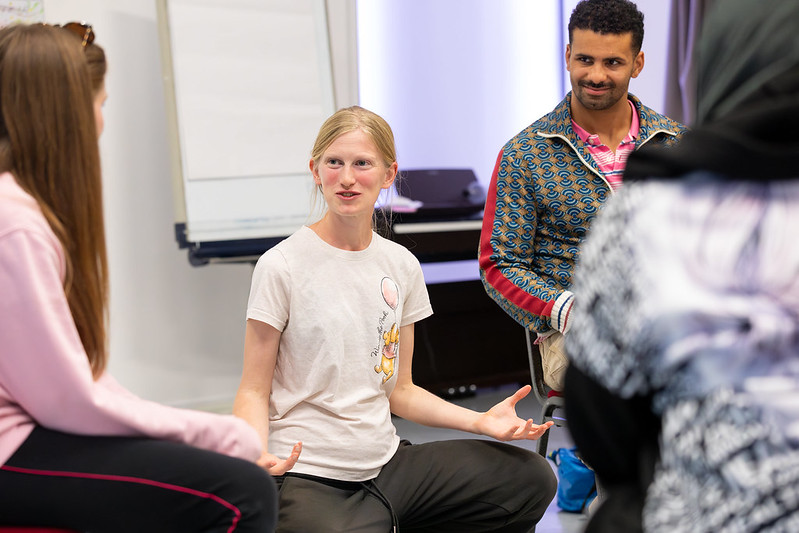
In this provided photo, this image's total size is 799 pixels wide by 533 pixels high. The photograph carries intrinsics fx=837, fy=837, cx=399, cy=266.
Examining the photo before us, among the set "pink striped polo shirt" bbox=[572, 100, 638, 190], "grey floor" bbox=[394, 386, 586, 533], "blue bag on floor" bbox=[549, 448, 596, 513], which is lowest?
"grey floor" bbox=[394, 386, 586, 533]

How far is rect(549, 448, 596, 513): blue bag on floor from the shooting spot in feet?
7.66

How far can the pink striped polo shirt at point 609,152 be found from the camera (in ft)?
6.52

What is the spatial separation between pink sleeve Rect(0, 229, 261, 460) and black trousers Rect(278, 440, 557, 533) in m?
0.46

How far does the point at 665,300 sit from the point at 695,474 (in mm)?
142

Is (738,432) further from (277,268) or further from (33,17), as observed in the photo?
(33,17)

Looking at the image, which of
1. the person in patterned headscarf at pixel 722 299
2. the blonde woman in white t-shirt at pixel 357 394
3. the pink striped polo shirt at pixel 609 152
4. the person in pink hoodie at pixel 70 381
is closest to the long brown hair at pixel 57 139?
the person in pink hoodie at pixel 70 381

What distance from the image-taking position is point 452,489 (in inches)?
62.5

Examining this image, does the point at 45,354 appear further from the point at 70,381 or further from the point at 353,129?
the point at 353,129

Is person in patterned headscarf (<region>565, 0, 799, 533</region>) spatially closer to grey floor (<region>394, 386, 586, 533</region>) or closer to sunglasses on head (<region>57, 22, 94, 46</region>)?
sunglasses on head (<region>57, 22, 94, 46</region>)

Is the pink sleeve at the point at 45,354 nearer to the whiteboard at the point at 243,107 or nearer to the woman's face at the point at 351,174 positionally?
the woman's face at the point at 351,174

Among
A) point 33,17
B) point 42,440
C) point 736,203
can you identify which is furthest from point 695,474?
point 33,17

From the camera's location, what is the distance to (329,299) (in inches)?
61.4

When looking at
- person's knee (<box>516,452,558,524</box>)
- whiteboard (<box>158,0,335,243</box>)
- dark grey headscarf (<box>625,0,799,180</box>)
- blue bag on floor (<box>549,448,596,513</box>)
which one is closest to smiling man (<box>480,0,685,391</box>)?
person's knee (<box>516,452,558,524</box>)

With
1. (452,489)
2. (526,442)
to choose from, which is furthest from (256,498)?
(526,442)
